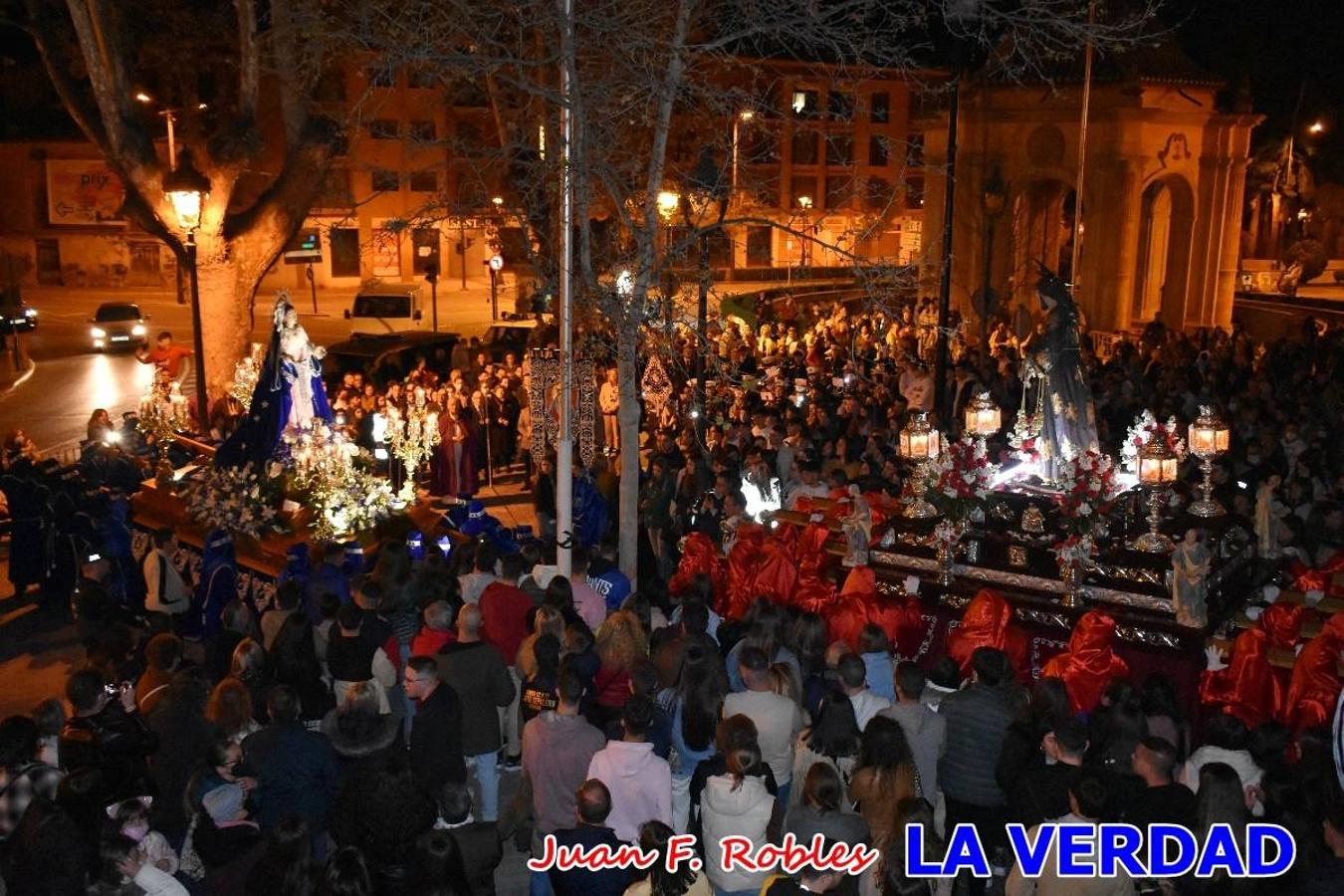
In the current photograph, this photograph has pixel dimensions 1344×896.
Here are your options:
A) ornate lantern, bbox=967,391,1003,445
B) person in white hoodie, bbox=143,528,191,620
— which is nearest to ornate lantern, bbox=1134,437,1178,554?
ornate lantern, bbox=967,391,1003,445

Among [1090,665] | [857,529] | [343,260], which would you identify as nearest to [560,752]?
[1090,665]

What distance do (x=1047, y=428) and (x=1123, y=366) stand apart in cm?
829

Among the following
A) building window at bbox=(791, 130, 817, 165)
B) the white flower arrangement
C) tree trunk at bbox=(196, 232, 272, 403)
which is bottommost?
the white flower arrangement

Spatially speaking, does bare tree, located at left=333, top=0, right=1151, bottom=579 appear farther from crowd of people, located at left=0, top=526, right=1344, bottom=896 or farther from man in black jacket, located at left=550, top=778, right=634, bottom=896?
man in black jacket, located at left=550, top=778, right=634, bottom=896

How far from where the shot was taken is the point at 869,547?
1316 cm

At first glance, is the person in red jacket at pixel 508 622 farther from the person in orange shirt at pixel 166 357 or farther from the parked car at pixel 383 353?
the parked car at pixel 383 353

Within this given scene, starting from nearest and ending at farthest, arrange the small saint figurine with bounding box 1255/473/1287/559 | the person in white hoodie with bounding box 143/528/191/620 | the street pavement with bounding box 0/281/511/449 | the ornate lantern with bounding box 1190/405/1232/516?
the person in white hoodie with bounding box 143/528/191/620, the small saint figurine with bounding box 1255/473/1287/559, the ornate lantern with bounding box 1190/405/1232/516, the street pavement with bounding box 0/281/511/449

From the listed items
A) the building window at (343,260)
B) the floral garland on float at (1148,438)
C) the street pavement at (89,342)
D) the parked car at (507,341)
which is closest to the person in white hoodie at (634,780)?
the floral garland on float at (1148,438)

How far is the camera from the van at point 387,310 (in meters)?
39.2

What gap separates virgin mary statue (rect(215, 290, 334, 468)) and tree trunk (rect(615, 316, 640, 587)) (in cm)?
466

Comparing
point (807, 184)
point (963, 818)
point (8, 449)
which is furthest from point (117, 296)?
point (963, 818)

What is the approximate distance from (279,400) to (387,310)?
25240mm

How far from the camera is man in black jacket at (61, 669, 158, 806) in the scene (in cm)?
741

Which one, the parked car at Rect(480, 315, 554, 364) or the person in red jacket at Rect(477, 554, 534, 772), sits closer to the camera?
the person in red jacket at Rect(477, 554, 534, 772)
